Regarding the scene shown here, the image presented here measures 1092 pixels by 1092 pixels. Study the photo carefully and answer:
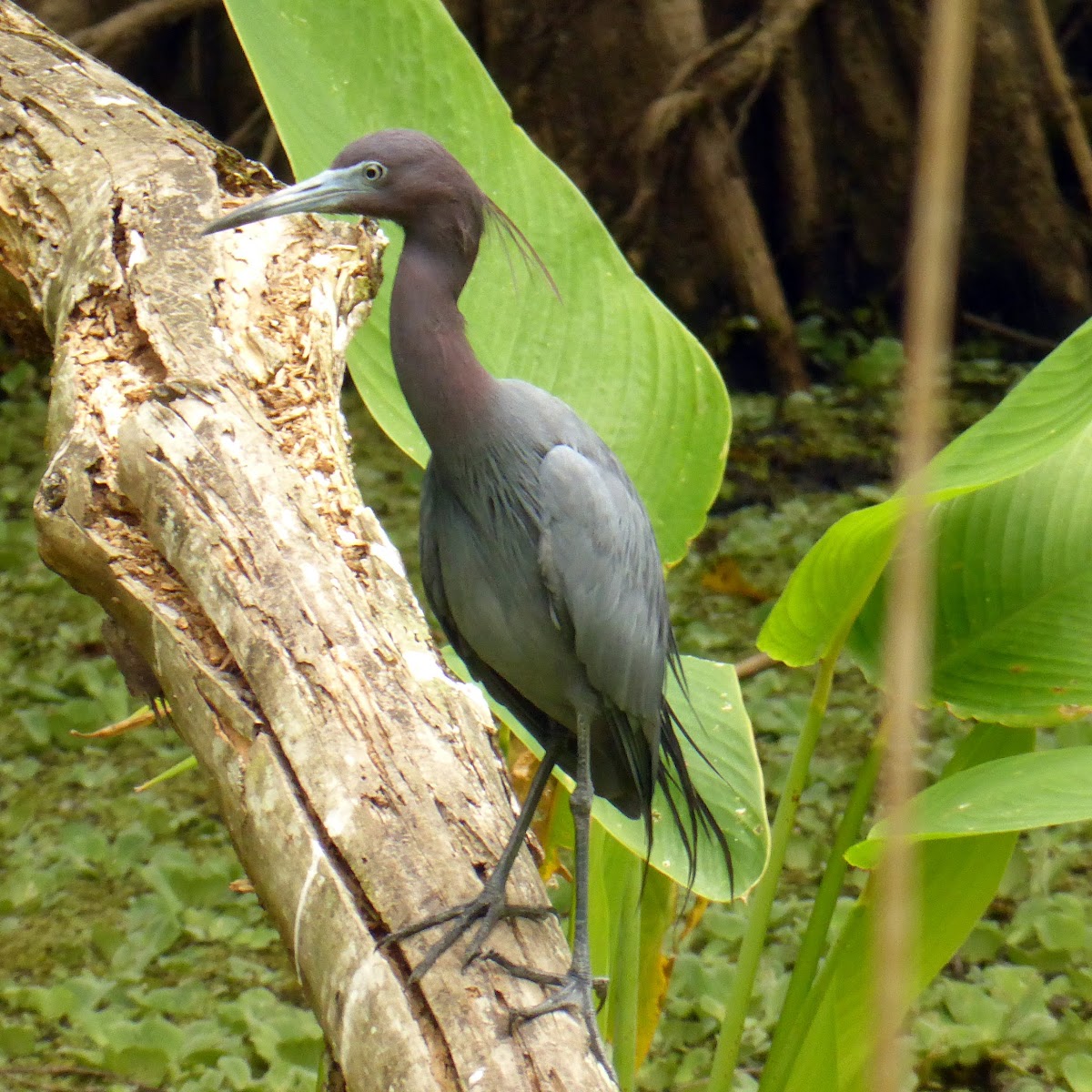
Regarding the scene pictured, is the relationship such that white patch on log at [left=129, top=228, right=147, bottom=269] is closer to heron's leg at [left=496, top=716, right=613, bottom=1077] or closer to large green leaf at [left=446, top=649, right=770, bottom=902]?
large green leaf at [left=446, top=649, right=770, bottom=902]

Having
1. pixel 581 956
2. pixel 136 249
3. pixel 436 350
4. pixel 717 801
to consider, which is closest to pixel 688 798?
pixel 717 801

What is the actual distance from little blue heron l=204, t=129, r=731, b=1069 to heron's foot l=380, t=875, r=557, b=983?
2cm

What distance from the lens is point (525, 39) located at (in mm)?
4574

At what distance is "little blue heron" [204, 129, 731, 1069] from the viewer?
5.06 feet

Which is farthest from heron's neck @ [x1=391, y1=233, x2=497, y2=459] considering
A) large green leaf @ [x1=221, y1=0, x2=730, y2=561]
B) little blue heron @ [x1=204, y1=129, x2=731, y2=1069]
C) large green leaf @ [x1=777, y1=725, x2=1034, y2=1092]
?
large green leaf @ [x1=777, y1=725, x2=1034, y2=1092]

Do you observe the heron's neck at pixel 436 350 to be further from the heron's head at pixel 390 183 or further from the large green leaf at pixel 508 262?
the large green leaf at pixel 508 262

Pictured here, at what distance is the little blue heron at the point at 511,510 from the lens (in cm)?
154

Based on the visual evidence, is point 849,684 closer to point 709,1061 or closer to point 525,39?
point 709,1061

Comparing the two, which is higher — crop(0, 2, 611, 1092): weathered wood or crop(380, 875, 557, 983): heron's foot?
crop(0, 2, 611, 1092): weathered wood

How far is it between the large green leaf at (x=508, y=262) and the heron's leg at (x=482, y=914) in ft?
1.92

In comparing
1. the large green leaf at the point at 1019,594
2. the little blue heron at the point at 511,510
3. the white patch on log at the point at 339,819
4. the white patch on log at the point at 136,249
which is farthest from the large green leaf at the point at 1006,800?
the white patch on log at the point at 136,249

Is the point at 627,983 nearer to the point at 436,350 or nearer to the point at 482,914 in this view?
the point at 482,914

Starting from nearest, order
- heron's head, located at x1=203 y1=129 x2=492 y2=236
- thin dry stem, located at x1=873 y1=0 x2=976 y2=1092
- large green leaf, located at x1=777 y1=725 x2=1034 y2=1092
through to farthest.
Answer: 1. thin dry stem, located at x1=873 y1=0 x2=976 y2=1092
2. heron's head, located at x1=203 y1=129 x2=492 y2=236
3. large green leaf, located at x1=777 y1=725 x2=1034 y2=1092

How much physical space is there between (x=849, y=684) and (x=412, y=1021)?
243 cm
